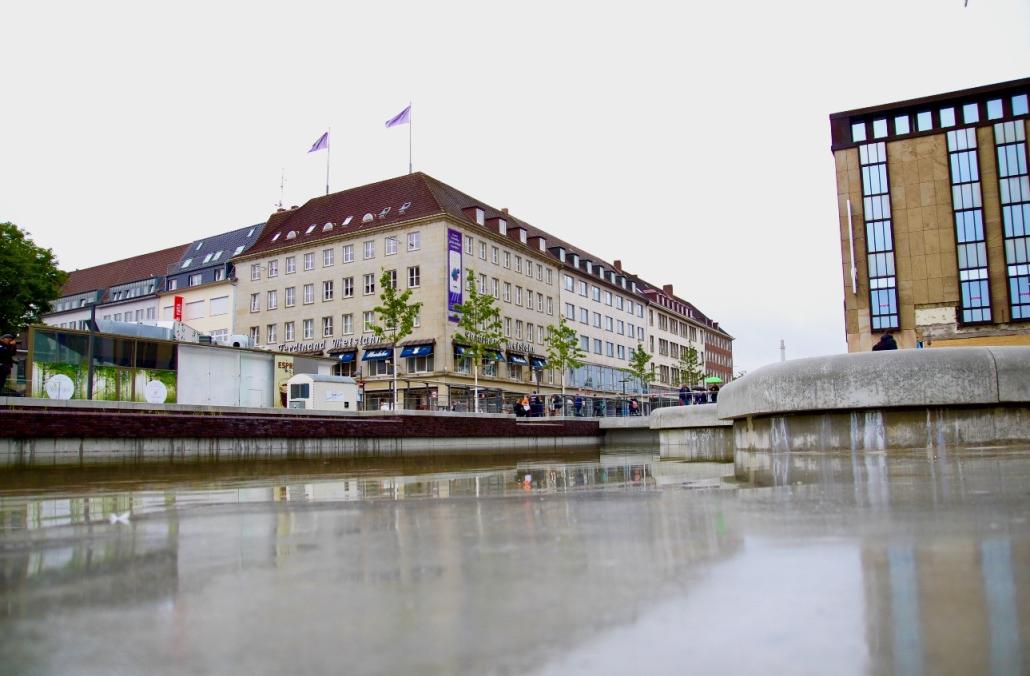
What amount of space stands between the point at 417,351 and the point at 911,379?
55.3 metres

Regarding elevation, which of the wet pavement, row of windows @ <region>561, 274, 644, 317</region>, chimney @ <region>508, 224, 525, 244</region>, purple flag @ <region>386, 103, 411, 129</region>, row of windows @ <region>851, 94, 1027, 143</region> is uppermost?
purple flag @ <region>386, 103, 411, 129</region>

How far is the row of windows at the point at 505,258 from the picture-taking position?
218 feet

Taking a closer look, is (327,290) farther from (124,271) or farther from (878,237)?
(878,237)

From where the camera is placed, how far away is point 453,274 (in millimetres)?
62844

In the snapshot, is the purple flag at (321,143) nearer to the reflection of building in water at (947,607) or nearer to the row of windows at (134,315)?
the row of windows at (134,315)

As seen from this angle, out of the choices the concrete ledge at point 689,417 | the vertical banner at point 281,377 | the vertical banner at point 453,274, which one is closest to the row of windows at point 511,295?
the vertical banner at point 453,274

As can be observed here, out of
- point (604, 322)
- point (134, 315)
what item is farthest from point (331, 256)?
point (604, 322)

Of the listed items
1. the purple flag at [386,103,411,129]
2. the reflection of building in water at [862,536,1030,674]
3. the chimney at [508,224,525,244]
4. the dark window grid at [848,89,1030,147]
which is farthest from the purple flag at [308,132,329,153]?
the reflection of building in water at [862,536,1030,674]

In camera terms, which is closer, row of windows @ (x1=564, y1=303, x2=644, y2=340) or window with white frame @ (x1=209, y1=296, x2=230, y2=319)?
window with white frame @ (x1=209, y1=296, x2=230, y2=319)

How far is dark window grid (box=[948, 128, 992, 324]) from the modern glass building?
7 cm

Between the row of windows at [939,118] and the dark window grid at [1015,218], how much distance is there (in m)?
2.17

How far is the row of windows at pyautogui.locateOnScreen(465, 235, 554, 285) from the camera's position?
66.3 m

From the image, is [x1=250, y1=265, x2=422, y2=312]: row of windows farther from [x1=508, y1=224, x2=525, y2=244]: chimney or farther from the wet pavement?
the wet pavement

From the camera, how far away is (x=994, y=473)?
4.87m
